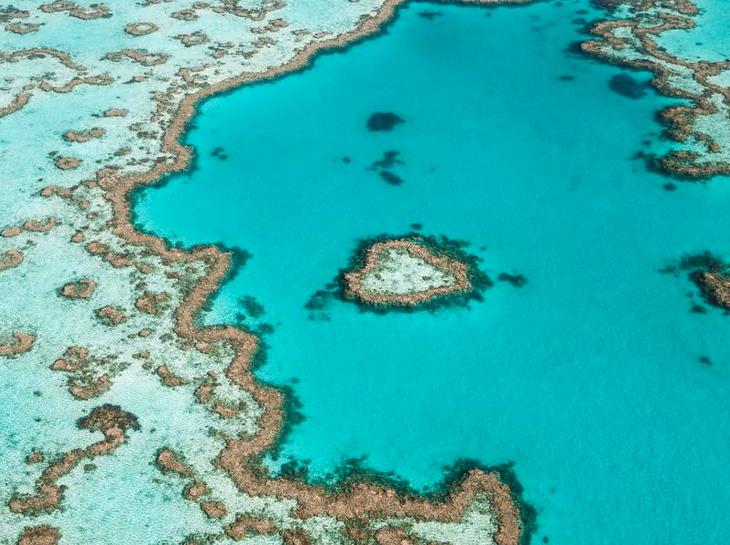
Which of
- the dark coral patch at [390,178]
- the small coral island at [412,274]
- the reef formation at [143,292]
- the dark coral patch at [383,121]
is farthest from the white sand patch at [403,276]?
the dark coral patch at [383,121]

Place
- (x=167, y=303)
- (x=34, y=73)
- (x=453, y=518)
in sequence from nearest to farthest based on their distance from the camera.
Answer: (x=453, y=518) < (x=167, y=303) < (x=34, y=73)

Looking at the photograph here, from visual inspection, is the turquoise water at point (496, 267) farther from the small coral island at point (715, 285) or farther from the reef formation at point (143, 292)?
the reef formation at point (143, 292)

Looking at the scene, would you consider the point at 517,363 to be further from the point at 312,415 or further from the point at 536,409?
the point at 312,415

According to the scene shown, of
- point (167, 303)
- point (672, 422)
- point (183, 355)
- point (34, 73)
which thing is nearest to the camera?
point (672, 422)

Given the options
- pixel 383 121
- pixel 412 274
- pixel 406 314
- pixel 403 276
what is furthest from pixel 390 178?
pixel 406 314

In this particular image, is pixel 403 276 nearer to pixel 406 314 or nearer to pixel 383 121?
pixel 406 314

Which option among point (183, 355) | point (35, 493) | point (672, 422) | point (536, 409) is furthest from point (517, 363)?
point (35, 493)
